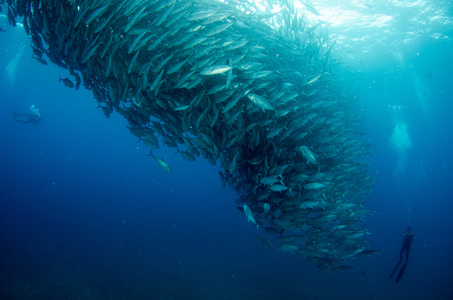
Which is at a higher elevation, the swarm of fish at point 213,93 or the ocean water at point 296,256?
the swarm of fish at point 213,93

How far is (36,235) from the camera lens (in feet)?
67.1

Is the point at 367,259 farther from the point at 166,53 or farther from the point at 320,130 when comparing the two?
the point at 166,53

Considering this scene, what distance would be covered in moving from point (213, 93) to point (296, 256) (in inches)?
638

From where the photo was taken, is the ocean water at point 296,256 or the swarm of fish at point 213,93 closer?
the swarm of fish at point 213,93

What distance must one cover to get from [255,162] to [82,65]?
4.88m

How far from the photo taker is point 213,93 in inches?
220

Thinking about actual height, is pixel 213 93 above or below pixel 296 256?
A: above

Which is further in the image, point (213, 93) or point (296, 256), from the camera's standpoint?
point (296, 256)

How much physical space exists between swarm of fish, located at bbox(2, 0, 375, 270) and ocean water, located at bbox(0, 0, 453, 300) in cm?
683

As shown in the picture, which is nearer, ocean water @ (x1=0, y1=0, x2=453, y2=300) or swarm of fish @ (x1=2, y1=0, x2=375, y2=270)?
swarm of fish @ (x1=2, y1=0, x2=375, y2=270)

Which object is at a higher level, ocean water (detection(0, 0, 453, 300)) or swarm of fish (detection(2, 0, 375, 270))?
swarm of fish (detection(2, 0, 375, 270))

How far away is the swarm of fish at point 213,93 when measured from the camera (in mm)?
5016

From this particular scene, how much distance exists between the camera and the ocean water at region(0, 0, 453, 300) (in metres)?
13.9

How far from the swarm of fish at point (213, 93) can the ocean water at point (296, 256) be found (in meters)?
6.83
